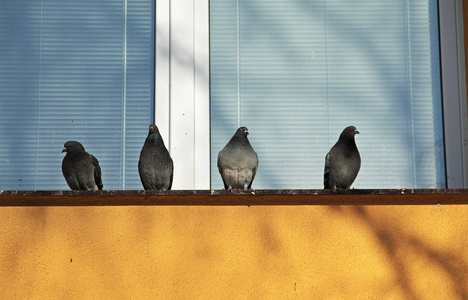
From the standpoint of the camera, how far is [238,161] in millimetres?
4699

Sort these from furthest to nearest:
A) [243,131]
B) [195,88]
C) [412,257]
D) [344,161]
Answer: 1. [195,88]
2. [243,131]
3. [344,161]
4. [412,257]

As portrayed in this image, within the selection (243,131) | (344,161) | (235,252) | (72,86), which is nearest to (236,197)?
(235,252)

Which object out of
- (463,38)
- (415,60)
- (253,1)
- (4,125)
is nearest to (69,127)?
(4,125)

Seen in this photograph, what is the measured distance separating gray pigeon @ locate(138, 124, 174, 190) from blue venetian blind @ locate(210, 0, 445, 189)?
53 centimetres

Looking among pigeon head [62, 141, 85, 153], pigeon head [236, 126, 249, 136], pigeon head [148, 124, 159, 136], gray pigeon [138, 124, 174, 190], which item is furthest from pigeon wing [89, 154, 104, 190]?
pigeon head [236, 126, 249, 136]

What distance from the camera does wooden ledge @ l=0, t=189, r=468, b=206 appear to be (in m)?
3.84

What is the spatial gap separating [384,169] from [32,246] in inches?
108

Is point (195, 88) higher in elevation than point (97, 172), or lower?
higher

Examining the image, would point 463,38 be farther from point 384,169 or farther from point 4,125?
point 4,125

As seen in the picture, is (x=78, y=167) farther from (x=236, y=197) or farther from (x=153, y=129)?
(x=236, y=197)

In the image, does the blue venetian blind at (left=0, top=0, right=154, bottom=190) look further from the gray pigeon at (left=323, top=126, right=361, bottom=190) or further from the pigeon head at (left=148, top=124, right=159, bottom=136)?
the gray pigeon at (left=323, top=126, right=361, bottom=190)

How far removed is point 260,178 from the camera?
17.0 feet

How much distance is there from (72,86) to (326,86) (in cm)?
204

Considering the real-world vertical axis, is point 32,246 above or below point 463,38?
below
